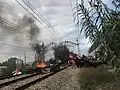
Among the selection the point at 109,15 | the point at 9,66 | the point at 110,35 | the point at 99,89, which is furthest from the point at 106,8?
the point at 9,66

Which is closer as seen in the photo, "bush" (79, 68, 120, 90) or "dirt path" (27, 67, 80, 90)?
"bush" (79, 68, 120, 90)

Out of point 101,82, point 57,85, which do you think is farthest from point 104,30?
point 57,85

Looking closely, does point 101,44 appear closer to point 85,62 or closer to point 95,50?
point 95,50

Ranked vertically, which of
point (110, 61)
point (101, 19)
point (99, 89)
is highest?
point (101, 19)

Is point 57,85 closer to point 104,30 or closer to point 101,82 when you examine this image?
point 101,82

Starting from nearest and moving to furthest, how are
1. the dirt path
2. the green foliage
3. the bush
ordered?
the green foliage, the bush, the dirt path

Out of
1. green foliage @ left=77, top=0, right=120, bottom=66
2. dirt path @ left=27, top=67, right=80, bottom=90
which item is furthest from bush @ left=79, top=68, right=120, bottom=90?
green foliage @ left=77, top=0, right=120, bottom=66

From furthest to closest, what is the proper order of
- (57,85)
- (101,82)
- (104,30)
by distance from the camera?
(57,85), (101,82), (104,30)

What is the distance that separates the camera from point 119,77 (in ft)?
14.5

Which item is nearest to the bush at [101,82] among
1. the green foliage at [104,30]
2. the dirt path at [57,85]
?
the dirt path at [57,85]

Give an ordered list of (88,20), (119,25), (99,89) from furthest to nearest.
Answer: (99,89) → (88,20) → (119,25)

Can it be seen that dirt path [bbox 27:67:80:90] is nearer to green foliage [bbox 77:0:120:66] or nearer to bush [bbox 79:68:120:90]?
bush [bbox 79:68:120:90]

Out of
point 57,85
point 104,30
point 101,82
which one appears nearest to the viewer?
point 104,30

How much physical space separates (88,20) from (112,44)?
2.26ft
